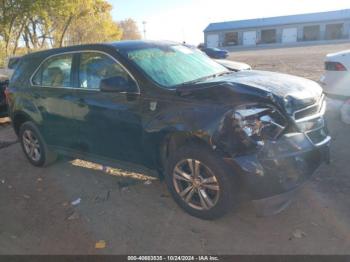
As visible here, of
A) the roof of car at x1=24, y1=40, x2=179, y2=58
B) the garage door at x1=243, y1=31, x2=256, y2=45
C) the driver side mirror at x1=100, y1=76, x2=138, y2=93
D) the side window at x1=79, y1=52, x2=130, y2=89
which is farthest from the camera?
the garage door at x1=243, y1=31, x2=256, y2=45

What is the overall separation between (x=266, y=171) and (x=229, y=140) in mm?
437

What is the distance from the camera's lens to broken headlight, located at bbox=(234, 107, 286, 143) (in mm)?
3164

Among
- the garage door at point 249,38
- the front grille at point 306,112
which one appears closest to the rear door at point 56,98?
the front grille at point 306,112

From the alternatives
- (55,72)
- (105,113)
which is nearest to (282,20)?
(55,72)

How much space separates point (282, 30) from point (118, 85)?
55818 mm

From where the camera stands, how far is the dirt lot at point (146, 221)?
128 inches

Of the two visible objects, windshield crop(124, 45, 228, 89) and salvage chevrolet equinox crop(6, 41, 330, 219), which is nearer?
salvage chevrolet equinox crop(6, 41, 330, 219)

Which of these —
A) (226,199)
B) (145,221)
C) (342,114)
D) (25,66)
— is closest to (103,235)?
(145,221)

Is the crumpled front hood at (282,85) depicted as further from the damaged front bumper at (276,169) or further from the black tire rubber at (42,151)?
the black tire rubber at (42,151)

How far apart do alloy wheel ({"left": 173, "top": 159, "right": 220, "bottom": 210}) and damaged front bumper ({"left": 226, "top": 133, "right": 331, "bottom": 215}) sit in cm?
35

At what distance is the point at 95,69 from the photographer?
4.30 metres

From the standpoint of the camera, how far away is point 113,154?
4.25 m

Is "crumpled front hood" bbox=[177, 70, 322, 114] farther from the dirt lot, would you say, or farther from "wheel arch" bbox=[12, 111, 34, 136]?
"wheel arch" bbox=[12, 111, 34, 136]

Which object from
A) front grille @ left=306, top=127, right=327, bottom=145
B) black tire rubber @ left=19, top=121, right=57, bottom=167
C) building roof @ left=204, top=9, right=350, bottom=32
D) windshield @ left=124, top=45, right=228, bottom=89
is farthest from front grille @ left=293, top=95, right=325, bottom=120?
building roof @ left=204, top=9, right=350, bottom=32
